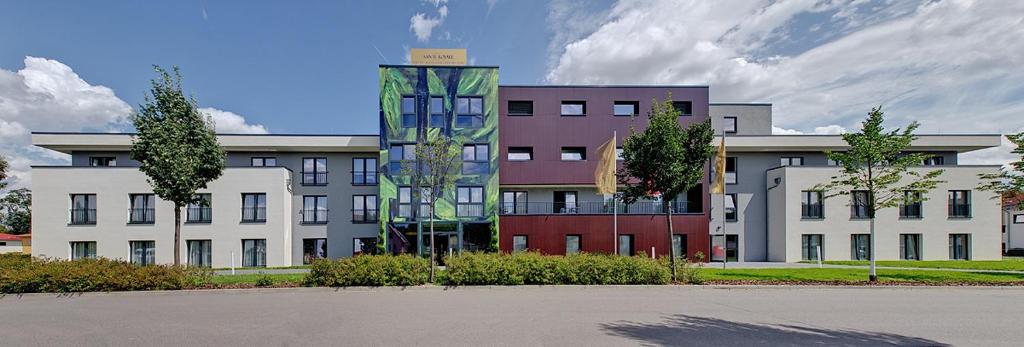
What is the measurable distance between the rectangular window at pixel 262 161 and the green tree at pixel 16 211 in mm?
61707

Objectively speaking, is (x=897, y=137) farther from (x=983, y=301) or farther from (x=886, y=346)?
(x=886, y=346)

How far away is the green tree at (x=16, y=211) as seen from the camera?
60.3 meters

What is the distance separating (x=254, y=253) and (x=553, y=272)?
1882 centimetres

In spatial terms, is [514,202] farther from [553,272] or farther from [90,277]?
[90,277]

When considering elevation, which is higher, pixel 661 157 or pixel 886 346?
pixel 661 157

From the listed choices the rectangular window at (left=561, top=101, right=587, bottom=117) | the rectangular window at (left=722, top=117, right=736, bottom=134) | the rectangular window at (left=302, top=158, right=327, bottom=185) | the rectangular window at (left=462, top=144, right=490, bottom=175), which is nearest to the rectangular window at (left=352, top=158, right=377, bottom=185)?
the rectangular window at (left=302, top=158, right=327, bottom=185)

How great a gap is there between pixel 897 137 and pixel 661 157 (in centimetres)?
844

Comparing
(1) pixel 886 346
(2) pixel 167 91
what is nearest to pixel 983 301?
(1) pixel 886 346

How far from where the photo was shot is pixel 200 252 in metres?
23.3

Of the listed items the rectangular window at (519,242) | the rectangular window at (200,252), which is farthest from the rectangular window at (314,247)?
the rectangular window at (519,242)

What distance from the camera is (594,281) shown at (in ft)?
42.0

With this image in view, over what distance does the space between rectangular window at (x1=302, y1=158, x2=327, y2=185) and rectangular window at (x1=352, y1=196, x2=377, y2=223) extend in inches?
92.6

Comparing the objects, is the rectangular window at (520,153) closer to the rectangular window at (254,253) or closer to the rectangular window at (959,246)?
the rectangular window at (254,253)

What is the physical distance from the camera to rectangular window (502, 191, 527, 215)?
25.1 m
